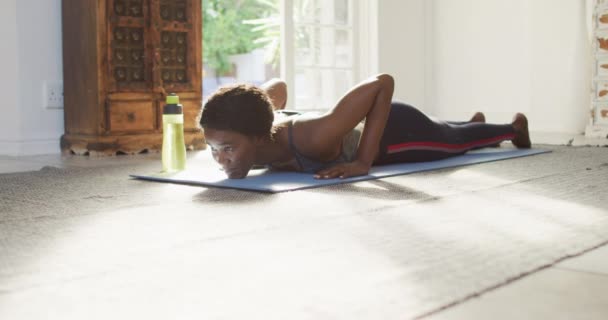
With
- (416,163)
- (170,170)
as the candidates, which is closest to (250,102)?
(170,170)

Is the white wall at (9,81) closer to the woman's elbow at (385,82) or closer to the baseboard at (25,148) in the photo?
the baseboard at (25,148)

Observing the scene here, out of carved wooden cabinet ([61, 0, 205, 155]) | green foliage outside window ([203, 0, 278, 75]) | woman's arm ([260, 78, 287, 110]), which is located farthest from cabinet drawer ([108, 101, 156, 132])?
green foliage outside window ([203, 0, 278, 75])

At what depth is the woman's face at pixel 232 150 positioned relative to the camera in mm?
2172

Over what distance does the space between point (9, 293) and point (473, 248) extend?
31.1 inches

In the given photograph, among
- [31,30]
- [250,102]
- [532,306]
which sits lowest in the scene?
[532,306]

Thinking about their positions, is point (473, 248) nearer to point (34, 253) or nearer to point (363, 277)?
point (363, 277)

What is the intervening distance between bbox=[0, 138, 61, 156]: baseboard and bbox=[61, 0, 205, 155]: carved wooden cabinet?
0.10 metres

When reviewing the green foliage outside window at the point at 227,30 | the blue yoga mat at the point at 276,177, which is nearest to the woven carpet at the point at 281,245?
the blue yoga mat at the point at 276,177

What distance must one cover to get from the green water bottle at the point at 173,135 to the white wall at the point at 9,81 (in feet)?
4.92

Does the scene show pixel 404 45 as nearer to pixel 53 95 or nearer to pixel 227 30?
pixel 53 95

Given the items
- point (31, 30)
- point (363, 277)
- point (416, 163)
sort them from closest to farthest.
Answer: point (363, 277), point (416, 163), point (31, 30)

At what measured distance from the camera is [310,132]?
7.58ft

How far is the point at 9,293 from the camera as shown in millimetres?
1033

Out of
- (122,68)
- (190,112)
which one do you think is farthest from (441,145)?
(122,68)
